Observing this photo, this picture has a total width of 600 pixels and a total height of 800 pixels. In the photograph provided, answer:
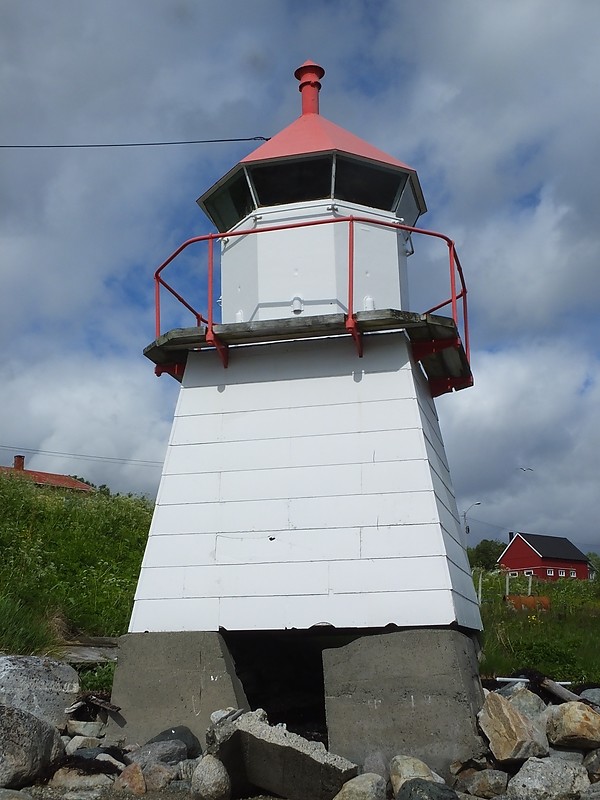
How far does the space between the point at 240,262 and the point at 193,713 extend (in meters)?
4.99

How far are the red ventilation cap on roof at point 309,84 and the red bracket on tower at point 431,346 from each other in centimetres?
371

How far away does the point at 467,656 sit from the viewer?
759cm

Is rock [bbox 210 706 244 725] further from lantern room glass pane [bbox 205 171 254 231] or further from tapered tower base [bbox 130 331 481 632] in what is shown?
lantern room glass pane [bbox 205 171 254 231]

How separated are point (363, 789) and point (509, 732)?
150 cm

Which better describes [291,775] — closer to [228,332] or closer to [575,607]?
[228,332]

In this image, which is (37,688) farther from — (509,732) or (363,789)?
(509,732)

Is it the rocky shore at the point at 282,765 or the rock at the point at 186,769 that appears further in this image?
the rock at the point at 186,769

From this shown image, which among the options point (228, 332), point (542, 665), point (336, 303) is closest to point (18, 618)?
point (228, 332)

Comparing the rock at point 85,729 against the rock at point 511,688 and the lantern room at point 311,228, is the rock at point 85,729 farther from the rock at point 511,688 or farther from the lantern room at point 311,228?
A: the lantern room at point 311,228

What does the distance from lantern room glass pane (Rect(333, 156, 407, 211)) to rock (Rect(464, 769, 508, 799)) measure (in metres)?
6.12

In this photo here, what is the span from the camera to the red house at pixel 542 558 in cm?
6078

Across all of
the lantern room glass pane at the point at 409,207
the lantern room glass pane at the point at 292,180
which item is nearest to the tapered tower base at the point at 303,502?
the lantern room glass pane at the point at 292,180

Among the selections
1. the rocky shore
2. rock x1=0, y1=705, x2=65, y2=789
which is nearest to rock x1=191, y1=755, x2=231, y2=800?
the rocky shore

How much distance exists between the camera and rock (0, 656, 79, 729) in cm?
753
